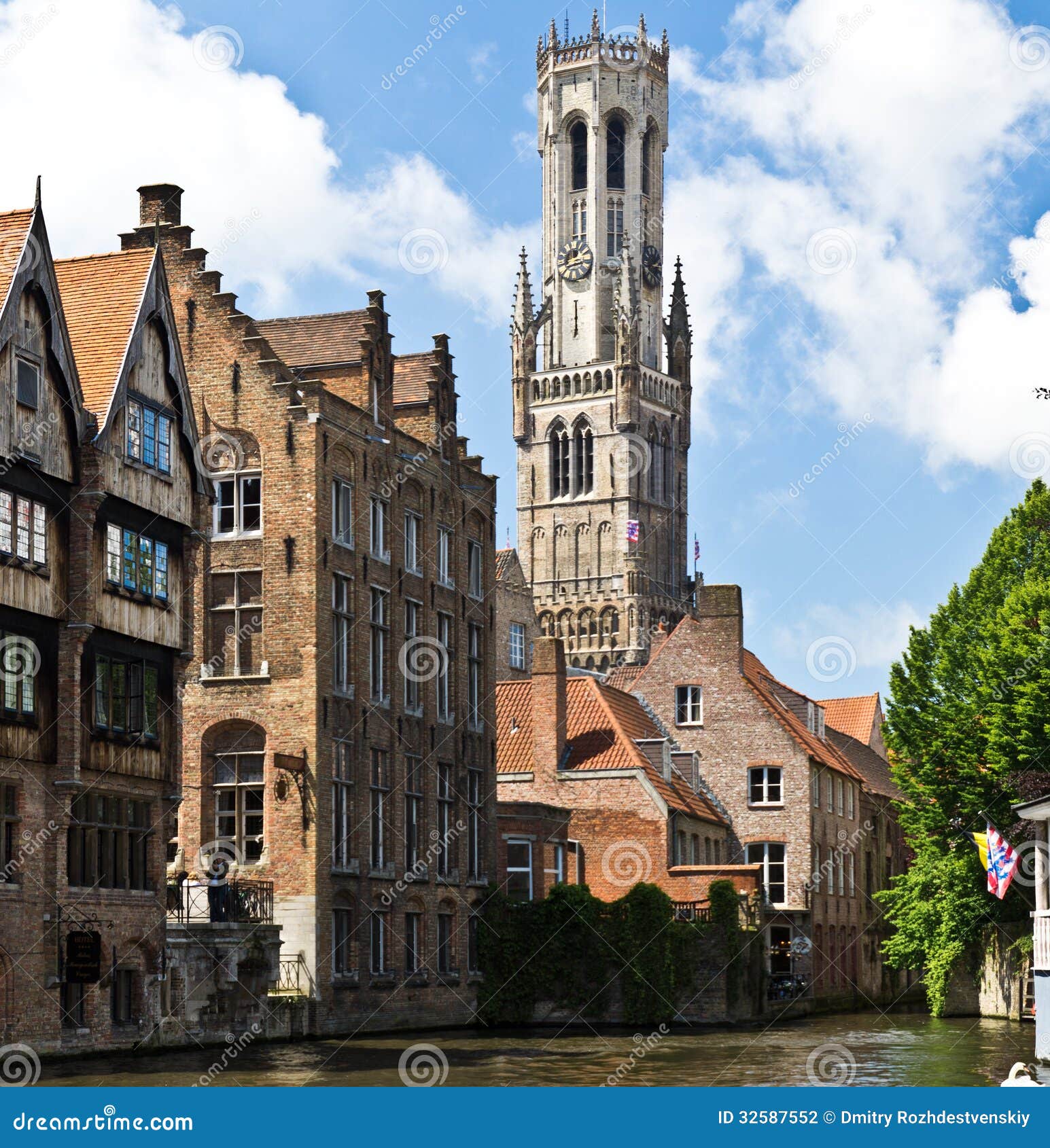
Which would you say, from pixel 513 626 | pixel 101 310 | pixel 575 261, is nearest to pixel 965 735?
pixel 101 310

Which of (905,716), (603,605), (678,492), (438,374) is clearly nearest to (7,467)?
(438,374)

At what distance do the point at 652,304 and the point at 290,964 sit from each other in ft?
428

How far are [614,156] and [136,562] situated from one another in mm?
137034

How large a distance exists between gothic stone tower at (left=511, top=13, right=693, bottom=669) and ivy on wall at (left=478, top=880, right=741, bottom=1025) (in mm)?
104131

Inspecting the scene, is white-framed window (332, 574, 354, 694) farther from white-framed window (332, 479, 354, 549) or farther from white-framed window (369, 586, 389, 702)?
white-framed window (369, 586, 389, 702)

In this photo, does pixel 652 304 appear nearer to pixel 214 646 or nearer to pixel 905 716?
pixel 905 716

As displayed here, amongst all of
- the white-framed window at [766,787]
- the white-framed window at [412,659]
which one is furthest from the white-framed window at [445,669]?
the white-framed window at [766,787]

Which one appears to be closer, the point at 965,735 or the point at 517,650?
the point at 965,735

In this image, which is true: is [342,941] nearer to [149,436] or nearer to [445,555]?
[445,555]

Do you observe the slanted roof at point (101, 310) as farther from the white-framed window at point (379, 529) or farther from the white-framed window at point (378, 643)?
the white-framed window at point (378, 643)

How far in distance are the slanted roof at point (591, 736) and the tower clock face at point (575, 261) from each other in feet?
351

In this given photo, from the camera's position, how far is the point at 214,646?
4922cm

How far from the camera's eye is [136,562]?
41094 mm

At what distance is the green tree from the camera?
180 feet
